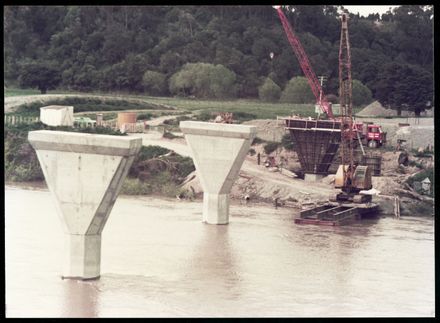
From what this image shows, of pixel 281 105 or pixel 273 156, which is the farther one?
pixel 281 105

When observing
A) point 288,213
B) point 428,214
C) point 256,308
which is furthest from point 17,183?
point 256,308

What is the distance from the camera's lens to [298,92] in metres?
122

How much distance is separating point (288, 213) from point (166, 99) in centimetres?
3453

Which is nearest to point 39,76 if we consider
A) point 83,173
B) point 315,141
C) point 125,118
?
point 125,118

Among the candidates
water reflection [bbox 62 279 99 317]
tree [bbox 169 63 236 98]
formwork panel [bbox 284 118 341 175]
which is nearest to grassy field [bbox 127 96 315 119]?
tree [bbox 169 63 236 98]

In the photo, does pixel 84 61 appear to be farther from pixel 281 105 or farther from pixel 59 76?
pixel 281 105

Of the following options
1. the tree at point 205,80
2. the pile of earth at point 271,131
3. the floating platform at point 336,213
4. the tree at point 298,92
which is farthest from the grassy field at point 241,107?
the floating platform at point 336,213

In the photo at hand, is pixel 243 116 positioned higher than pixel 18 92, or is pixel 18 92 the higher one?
pixel 18 92

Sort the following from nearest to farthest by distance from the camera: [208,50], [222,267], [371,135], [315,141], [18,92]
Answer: [222,267] → [315,141] → [371,135] → [18,92] → [208,50]

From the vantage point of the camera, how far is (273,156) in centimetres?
10450

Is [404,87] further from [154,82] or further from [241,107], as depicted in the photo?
[154,82]

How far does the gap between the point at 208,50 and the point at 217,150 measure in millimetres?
48297

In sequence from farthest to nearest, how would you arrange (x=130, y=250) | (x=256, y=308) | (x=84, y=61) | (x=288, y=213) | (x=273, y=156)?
(x=84, y=61) → (x=273, y=156) → (x=288, y=213) → (x=130, y=250) → (x=256, y=308)

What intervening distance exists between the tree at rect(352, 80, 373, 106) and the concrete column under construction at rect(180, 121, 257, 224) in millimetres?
40029
